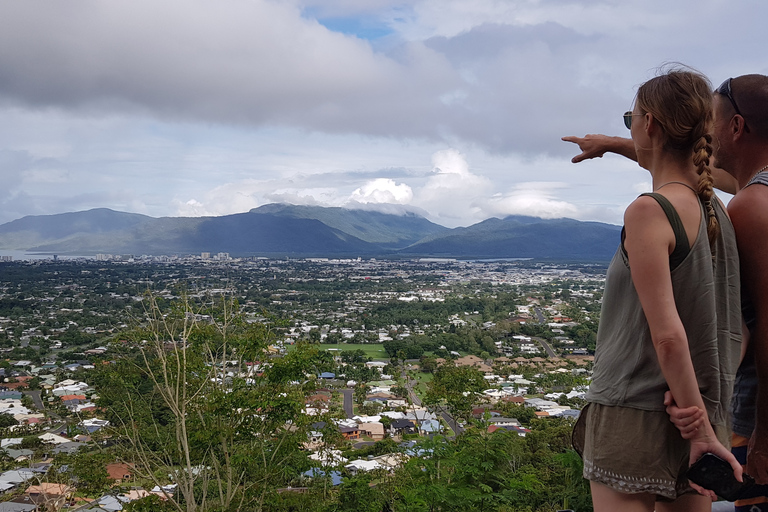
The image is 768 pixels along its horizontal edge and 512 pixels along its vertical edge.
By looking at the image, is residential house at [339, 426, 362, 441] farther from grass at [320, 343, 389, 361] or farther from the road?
grass at [320, 343, 389, 361]

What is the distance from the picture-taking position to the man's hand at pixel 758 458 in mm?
1156

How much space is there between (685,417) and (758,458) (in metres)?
0.39

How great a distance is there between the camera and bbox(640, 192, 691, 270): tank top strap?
3.08 feet

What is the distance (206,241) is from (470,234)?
6578 centimetres

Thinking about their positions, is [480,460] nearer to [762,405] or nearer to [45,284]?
[762,405]

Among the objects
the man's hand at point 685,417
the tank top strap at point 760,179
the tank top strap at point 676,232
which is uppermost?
the tank top strap at point 760,179

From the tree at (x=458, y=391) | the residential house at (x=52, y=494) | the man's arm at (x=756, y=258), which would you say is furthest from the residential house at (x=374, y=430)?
the man's arm at (x=756, y=258)

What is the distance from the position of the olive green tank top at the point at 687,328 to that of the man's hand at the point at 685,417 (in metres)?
0.02

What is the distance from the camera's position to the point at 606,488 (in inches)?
39.6

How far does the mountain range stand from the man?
367ft

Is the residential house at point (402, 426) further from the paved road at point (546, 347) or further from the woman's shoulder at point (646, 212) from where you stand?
the woman's shoulder at point (646, 212)

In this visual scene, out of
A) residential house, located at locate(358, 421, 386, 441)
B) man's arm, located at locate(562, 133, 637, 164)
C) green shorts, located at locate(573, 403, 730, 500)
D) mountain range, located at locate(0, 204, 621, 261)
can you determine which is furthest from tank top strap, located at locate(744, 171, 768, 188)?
mountain range, located at locate(0, 204, 621, 261)

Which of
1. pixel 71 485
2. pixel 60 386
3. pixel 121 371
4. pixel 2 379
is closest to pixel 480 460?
pixel 121 371

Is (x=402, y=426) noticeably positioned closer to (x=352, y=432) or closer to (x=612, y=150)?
(x=352, y=432)
